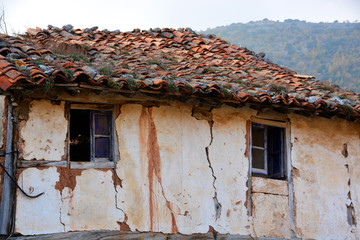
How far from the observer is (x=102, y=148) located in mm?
9422

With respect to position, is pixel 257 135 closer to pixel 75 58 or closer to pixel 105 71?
pixel 105 71

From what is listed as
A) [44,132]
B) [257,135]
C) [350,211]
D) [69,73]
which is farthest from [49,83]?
[350,211]

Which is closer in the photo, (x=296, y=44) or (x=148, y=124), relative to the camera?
(x=148, y=124)

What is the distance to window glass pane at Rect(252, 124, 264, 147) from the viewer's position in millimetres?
10789

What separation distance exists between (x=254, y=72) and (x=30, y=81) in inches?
196

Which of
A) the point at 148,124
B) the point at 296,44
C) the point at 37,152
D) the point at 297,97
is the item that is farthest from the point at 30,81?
the point at 296,44

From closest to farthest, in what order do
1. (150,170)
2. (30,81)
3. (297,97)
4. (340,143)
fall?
1. (30,81)
2. (150,170)
3. (297,97)
4. (340,143)

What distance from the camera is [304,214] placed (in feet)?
34.6

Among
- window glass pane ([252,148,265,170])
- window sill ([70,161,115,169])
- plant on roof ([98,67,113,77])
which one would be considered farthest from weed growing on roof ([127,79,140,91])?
window glass pane ([252,148,265,170])

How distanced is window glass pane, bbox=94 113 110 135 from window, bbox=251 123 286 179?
2.77m

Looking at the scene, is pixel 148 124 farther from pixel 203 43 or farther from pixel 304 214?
pixel 203 43

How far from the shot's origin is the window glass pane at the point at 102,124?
947 cm

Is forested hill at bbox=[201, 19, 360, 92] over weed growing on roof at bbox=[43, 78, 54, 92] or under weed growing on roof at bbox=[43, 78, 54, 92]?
over

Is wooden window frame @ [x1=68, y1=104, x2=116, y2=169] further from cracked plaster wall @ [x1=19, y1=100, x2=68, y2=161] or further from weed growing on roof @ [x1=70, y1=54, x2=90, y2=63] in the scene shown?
weed growing on roof @ [x1=70, y1=54, x2=90, y2=63]
